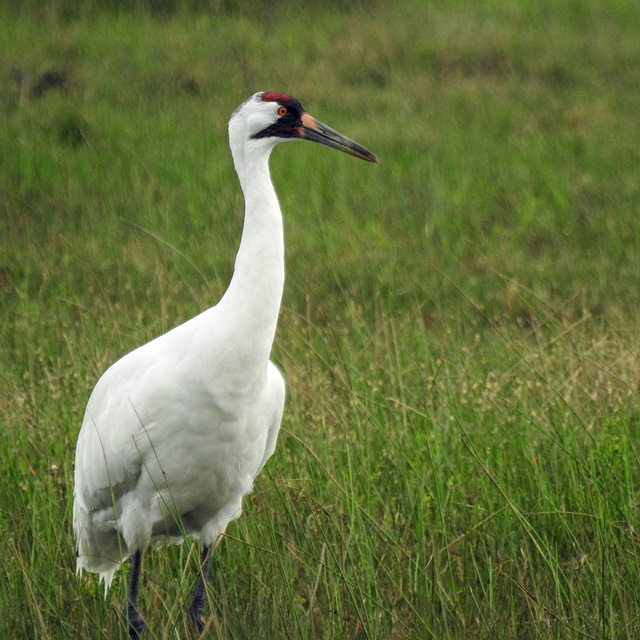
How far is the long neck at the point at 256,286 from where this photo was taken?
9.67 feet

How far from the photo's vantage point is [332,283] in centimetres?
669

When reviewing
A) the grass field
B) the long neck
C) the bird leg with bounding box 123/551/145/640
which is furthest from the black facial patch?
the bird leg with bounding box 123/551/145/640

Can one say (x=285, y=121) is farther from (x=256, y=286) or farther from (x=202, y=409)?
(x=202, y=409)

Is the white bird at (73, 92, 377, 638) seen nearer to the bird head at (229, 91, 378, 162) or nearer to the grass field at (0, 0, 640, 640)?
the bird head at (229, 91, 378, 162)

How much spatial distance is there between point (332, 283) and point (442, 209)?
1.49m

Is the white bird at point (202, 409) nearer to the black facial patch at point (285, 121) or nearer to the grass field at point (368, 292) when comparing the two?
the black facial patch at point (285, 121)

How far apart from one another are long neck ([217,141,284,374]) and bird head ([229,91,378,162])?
0.78ft

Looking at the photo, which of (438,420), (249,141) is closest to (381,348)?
(438,420)

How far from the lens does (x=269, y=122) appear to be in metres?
3.17

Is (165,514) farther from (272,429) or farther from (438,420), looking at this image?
(438,420)

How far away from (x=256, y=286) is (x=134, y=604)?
47.3 inches

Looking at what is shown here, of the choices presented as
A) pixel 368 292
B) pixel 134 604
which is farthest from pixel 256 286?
pixel 368 292

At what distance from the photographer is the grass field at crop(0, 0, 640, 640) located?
123 inches

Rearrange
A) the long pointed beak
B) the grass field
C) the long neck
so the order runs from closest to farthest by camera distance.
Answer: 1. the long neck
2. the grass field
3. the long pointed beak
